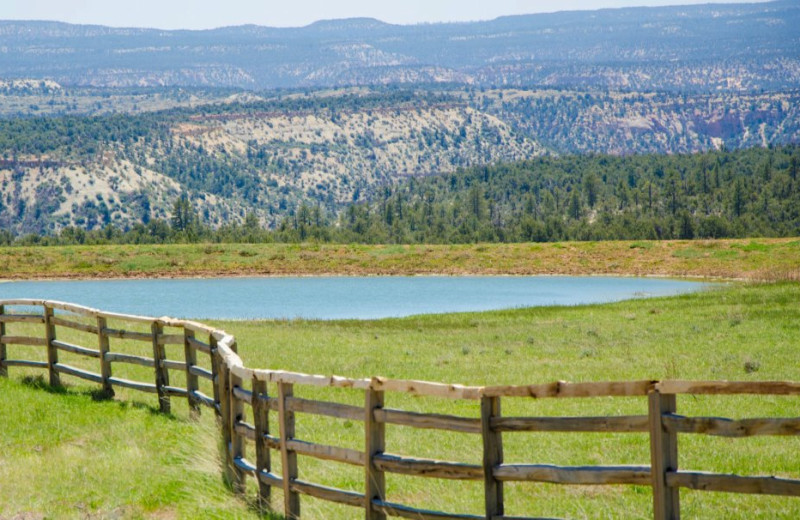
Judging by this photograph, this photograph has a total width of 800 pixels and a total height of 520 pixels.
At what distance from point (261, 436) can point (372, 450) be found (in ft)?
6.33

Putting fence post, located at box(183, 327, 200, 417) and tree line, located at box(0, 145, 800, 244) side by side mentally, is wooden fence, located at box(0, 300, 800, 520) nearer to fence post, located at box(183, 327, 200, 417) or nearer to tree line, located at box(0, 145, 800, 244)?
fence post, located at box(183, 327, 200, 417)

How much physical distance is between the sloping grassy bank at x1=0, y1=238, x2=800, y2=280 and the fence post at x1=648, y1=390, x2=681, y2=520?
6547cm

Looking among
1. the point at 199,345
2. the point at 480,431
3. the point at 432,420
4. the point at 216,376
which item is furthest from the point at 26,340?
the point at 480,431

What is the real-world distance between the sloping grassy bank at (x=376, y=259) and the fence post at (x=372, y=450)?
64.6 m

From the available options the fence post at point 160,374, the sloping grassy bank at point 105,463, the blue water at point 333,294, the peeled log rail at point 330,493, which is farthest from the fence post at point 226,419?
the blue water at point 333,294

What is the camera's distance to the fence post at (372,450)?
9.45 metres

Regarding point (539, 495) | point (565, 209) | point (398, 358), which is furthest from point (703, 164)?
point (539, 495)

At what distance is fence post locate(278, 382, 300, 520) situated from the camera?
10445mm

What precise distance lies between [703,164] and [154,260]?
452 ft

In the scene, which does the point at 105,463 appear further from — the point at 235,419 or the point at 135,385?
the point at 135,385

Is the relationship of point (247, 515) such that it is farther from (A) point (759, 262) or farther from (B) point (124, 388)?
(A) point (759, 262)

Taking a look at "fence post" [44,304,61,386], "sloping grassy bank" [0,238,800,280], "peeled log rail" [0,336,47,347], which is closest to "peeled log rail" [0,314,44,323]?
"peeled log rail" [0,336,47,347]

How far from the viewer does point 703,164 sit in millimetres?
197125

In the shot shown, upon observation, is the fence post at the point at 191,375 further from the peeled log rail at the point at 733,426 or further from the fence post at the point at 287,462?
the peeled log rail at the point at 733,426
